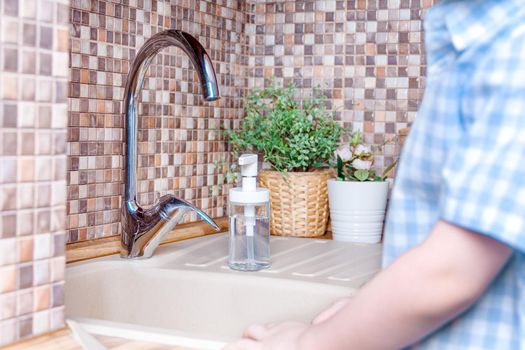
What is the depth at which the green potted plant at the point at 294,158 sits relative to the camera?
166cm

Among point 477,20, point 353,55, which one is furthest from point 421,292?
point 353,55

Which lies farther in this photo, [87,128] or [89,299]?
[87,128]

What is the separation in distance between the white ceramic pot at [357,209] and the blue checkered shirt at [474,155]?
937mm

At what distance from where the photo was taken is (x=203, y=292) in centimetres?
131

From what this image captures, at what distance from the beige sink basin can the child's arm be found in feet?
1.96

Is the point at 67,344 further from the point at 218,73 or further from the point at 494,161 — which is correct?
the point at 218,73

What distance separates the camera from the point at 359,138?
5.50 ft

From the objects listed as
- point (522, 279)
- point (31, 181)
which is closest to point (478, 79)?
point (522, 279)

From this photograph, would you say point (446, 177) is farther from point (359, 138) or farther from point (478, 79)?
point (359, 138)

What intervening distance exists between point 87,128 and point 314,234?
1.88ft

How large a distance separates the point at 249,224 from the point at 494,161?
0.86 meters

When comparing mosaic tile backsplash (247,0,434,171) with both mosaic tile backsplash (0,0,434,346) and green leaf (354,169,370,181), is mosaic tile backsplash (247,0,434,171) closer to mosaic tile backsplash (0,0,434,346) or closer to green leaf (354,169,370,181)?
mosaic tile backsplash (0,0,434,346)

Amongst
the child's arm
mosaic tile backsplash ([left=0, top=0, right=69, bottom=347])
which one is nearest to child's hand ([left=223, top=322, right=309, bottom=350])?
the child's arm

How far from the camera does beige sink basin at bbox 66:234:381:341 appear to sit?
1256mm
